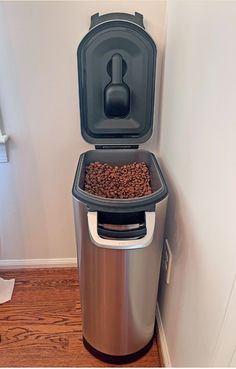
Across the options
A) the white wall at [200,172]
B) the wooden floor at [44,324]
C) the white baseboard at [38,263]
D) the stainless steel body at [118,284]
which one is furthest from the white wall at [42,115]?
the stainless steel body at [118,284]

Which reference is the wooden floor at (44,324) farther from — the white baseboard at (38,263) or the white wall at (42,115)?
the white wall at (42,115)

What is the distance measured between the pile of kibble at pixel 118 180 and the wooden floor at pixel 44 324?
0.78 metres

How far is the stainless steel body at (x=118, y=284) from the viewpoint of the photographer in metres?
1.00

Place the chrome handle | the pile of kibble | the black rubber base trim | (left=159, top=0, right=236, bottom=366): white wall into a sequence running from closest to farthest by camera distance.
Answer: (left=159, top=0, right=236, bottom=366): white wall, the chrome handle, the pile of kibble, the black rubber base trim

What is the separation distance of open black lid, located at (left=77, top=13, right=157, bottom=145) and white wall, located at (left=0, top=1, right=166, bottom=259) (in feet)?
0.38

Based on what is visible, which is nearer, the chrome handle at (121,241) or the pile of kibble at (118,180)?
the chrome handle at (121,241)

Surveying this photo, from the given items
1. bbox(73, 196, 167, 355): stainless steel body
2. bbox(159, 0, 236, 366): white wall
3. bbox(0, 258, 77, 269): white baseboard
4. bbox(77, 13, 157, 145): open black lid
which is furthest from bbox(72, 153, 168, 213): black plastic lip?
bbox(0, 258, 77, 269): white baseboard

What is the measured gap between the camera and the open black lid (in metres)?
1.19

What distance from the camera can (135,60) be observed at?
125 cm

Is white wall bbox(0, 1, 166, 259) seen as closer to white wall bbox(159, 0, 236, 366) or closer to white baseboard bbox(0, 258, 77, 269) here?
white baseboard bbox(0, 258, 77, 269)

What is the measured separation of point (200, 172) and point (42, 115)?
91 cm

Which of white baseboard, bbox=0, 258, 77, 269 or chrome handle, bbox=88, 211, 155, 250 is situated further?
white baseboard, bbox=0, 258, 77, 269

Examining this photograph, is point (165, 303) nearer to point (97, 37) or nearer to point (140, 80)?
point (140, 80)

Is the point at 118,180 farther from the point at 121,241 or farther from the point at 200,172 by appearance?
the point at 200,172
